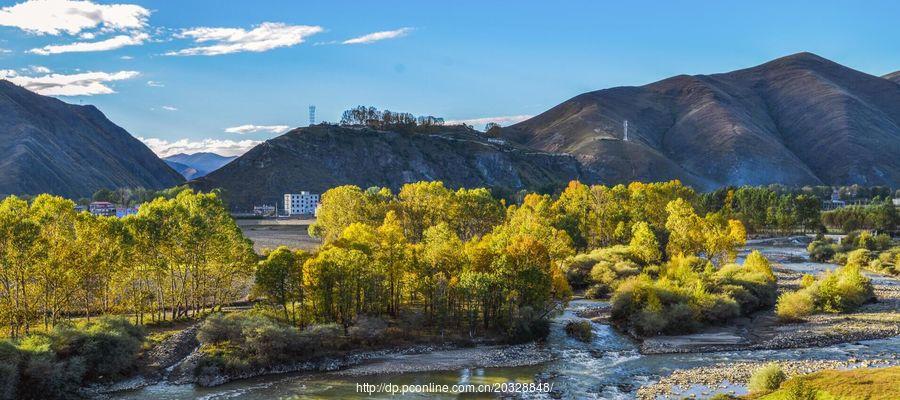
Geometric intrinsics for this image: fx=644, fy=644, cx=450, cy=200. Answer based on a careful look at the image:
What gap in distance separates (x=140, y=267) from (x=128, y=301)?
325cm

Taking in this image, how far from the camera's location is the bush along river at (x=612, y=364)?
141 feet

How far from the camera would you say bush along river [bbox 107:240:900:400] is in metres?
43.0

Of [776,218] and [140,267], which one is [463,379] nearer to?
[140,267]

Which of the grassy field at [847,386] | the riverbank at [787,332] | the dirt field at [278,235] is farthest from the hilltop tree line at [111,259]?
the grassy field at [847,386]

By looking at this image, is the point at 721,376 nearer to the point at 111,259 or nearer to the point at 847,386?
the point at 847,386

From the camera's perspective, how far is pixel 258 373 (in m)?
47.3

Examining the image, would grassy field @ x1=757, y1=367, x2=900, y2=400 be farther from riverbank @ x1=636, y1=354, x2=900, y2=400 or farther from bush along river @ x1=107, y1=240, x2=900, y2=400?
bush along river @ x1=107, y1=240, x2=900, y2=400

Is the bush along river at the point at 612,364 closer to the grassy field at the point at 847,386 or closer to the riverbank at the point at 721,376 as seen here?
the riverbank at the point at 721,376

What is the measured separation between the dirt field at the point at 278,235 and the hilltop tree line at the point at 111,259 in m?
47.8

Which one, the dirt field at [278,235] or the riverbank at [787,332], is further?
the dirt field at [278,235]

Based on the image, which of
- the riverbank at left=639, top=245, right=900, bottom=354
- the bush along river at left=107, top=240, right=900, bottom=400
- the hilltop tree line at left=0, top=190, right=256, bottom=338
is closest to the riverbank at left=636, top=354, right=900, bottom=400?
the bush along river at left=107, top=240, right=900, bottom=400

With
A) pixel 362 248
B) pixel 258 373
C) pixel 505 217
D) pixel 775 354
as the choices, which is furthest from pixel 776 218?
pixel 258 373

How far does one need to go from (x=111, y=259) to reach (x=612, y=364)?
4240 centimetres

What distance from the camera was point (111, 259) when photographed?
2153 inches
